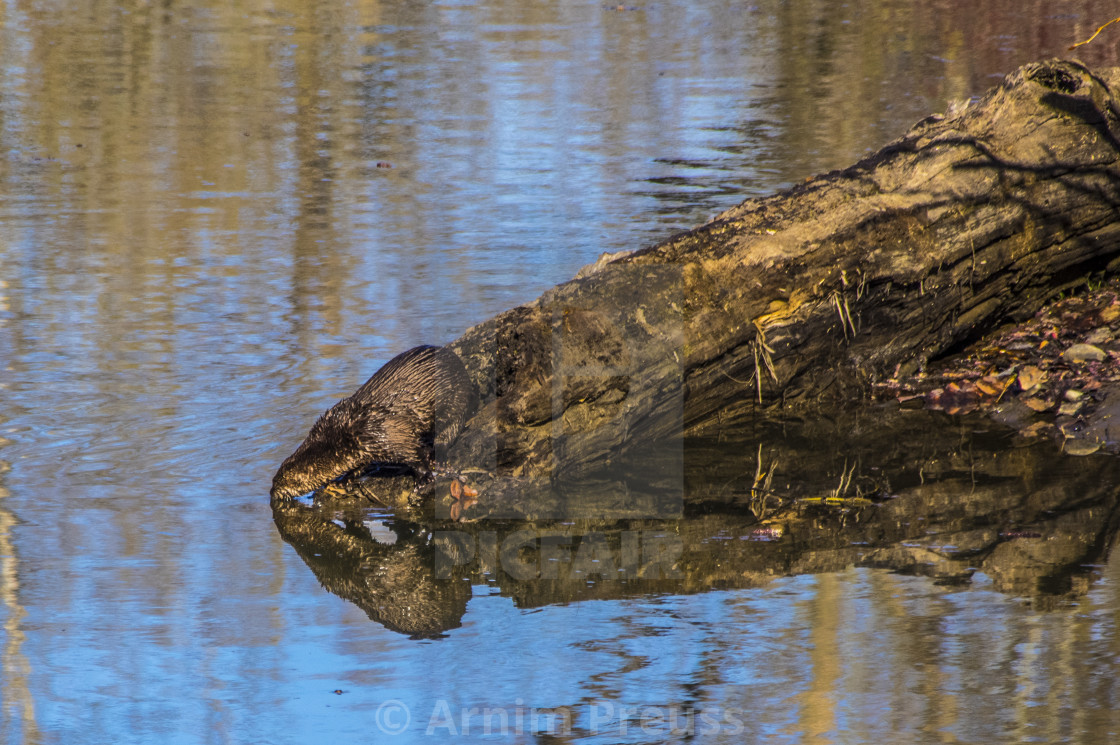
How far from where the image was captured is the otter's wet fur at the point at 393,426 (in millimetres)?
6141

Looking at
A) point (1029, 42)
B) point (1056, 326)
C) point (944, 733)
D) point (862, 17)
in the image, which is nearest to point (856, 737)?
point (944, 733)

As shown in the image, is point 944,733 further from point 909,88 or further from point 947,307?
point 909,88

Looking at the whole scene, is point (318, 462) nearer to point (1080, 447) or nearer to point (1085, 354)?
point (1080, 447)

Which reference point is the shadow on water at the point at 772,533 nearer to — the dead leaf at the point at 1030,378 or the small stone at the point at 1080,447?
the small stone at the point at 1080,447

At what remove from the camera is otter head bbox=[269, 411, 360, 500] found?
240 inches

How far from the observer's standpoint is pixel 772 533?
18.4ft

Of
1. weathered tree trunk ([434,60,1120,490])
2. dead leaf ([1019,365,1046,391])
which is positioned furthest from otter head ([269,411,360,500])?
dead leaf ([1019,365,1046,391])

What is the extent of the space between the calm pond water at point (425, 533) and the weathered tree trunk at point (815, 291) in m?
0.40

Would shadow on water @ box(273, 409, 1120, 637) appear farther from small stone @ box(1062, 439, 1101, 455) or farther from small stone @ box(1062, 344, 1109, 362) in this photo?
small stone @ box(1062, 344, 1109, 362)

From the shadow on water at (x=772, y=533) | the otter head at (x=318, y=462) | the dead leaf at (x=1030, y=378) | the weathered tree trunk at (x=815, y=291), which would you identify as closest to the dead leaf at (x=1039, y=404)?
the dead leaf at (x=1030, y=378)

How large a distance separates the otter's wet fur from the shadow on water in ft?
0.56

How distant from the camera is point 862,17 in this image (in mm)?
22141

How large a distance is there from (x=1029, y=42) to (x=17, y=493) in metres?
16.3

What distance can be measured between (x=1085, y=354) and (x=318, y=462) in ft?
13.3
